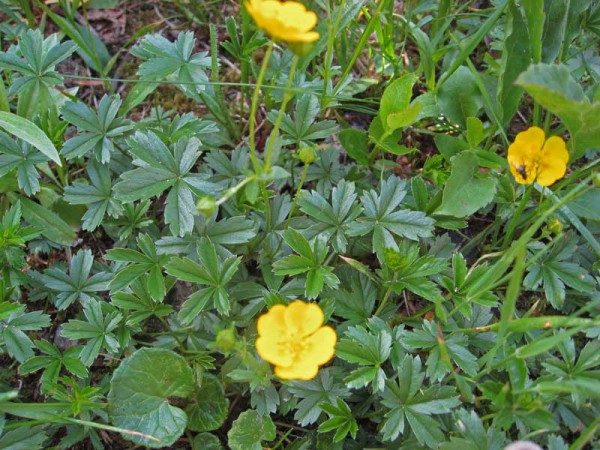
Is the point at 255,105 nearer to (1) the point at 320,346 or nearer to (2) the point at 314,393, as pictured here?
(1) the point at 320,346

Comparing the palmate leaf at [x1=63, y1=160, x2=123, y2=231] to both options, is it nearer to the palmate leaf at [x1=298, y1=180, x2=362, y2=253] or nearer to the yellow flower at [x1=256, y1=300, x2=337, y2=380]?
the palmate leaf at [x1=298, y1=180, x2=362, y2=253]

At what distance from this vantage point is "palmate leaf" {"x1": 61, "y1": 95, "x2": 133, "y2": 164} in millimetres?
2303

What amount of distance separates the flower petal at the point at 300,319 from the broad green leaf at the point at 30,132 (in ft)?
3.60

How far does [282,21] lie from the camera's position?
1477 millimetres

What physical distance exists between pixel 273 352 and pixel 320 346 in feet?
0.45

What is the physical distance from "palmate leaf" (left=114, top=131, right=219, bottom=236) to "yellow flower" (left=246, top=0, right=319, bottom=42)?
739mm

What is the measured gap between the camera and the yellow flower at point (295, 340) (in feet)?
5.15

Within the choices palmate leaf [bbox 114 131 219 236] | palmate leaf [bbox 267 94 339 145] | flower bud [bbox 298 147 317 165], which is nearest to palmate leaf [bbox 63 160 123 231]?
palmate leaf [bbox 114 131 219 236]

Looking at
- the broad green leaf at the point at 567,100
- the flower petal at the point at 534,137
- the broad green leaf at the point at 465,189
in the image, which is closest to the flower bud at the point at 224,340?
the broad green leaf at the point at 465,189

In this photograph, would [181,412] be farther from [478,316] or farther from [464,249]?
[464,249]

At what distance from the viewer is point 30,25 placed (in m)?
2.70

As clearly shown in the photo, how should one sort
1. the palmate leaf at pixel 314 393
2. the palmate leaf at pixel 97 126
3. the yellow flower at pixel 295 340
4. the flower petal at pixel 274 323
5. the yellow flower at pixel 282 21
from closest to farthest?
1. the yellow flower at pixel 282 21
2. the yellow flower at pixel 295 340
3. the flower petal at pixel 274 323
4. the palmate leaf at pixel 314 393
5. the palmate leaf at pixel 97 126

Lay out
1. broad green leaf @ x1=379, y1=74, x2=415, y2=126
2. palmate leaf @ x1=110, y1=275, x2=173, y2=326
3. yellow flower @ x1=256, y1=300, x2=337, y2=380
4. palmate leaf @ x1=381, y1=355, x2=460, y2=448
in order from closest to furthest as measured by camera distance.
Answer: yellow flower @ x1=256, y1=300, x2=337, y2=380
palmate leaf @ x1=381, y1=355, x2=460, y2=448
palmate leaf @ x1=110, y1=275, x2=173, y2=326
broad green leaf @ x1=379, y1=74, x2=415, y2=126

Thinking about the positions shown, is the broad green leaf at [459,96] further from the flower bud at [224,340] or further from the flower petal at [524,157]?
the flower bud at [224,340]
